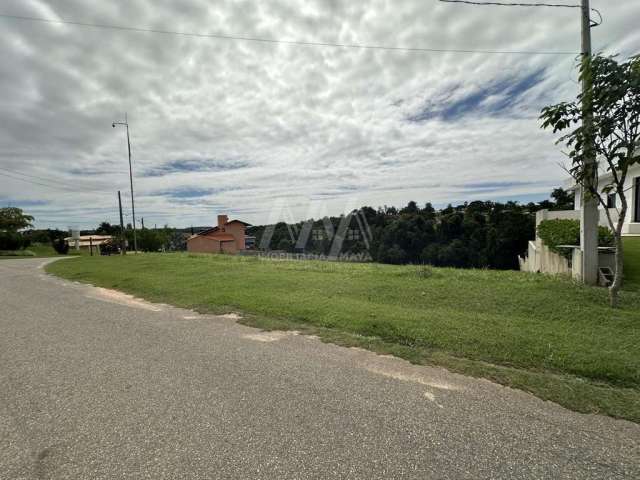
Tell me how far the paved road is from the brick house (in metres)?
30.4

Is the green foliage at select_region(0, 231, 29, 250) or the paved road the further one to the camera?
the green foliage at select_region(0, 231, 29, 250)

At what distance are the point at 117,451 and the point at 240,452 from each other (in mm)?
835

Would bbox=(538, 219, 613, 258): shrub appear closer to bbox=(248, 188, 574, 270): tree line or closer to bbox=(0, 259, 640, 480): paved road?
bbox=(0, 259, 640, 480): paved road

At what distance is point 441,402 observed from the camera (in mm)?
2570

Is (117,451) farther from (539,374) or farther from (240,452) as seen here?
(539,374)

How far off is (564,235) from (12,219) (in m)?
50.3

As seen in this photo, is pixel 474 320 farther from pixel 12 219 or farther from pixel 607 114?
pixel 12 219

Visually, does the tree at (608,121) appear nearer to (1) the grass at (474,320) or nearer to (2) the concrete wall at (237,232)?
(1) the grass at (474,320)

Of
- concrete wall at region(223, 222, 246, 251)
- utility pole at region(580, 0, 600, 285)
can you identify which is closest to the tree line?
concrete wall at region(223, 222, 246, 251)

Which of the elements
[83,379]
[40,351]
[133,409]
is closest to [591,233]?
[133,409]

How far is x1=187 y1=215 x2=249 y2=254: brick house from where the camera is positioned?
33469mm

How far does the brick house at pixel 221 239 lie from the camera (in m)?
33.5

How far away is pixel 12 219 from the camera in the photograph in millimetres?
35219

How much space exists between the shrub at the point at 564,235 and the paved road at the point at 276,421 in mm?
7237
